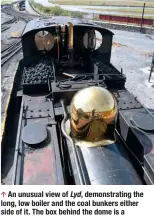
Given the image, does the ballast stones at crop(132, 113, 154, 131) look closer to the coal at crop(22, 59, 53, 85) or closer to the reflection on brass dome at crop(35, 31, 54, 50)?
Answer: the coal at crop(22, 59, 53, 85)

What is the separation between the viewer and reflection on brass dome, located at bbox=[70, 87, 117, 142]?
5.96m

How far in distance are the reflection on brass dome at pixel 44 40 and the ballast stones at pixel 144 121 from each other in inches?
208

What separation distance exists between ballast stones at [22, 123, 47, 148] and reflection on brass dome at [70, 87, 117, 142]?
0.94m

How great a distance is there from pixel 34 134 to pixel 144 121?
3243 millimetres

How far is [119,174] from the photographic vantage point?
18.1 feet

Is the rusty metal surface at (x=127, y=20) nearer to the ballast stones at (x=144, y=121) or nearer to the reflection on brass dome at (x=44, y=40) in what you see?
the reflection on brass dome at (x=44, y=40)

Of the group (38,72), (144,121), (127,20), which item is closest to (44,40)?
(38,72)

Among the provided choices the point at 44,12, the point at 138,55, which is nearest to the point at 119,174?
the point at 138,55

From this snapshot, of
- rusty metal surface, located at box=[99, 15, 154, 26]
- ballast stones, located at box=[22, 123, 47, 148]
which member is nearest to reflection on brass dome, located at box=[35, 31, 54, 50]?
ballast stones, located at box=[22, 123, 47, 148]

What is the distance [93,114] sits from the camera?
5.94m

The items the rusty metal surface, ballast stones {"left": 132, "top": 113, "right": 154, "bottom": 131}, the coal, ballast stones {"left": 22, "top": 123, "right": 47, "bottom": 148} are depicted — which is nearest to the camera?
ballast stones {"left": 22, "top": 123, "right": 47, "bottom": 148}

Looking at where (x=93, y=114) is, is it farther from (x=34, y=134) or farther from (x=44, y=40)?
(x=44, y=40)
